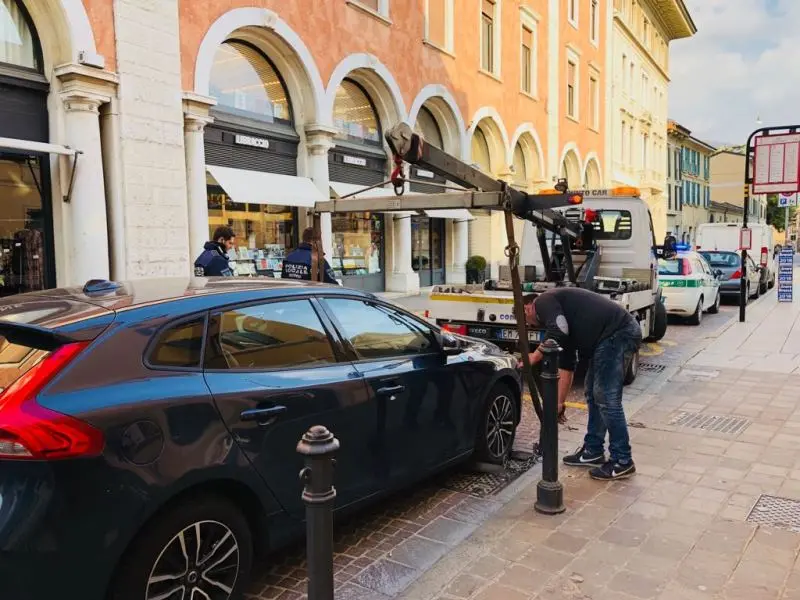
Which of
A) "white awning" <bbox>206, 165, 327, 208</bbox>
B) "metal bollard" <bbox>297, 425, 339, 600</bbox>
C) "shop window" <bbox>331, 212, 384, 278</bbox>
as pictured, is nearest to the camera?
"metal bollard" <bbox>297, 425, 339, 600</bbox>

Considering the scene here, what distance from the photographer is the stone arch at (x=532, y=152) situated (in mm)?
24125

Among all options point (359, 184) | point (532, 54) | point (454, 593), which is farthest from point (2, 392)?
point (532, 54)

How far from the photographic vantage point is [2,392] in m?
2.53

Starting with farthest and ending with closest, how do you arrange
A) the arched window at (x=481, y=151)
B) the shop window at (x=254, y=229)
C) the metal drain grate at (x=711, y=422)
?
the arched window at (x=481, y=151), the shop window at (x=254, y=229), the metal drain grate at (x=711, y=422)

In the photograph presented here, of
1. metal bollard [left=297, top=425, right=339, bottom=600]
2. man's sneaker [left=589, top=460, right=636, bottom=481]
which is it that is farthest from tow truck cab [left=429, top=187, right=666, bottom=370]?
metal bollard [left=297, top=425, right=339, bottom=600]

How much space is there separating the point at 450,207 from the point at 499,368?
4.46 feet

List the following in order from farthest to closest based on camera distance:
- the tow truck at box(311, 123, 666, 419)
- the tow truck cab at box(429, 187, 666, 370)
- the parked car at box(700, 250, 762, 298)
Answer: the parked car at box(700, 250, 762, 298) < the tow truck cab at box(429, 187, 666, 370) < the tow truck at box(311, 123, 666, 419)

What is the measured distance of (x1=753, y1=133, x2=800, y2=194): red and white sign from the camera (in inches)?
559

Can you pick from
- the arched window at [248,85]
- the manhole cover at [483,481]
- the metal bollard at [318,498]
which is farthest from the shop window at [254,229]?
the metal bollard at [318,498]

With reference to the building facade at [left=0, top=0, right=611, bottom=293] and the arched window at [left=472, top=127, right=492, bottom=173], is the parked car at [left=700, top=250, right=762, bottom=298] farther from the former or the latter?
the arched window at [left=472, top=127, right=492, bottom=173]

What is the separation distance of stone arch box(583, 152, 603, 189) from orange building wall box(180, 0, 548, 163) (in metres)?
6.46

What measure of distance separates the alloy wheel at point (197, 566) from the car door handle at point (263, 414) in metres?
0.47

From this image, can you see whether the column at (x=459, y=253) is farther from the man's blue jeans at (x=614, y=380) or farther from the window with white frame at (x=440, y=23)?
the man's blue jeans at (x=614, y=380)

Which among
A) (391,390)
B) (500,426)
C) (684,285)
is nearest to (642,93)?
(684,285)
